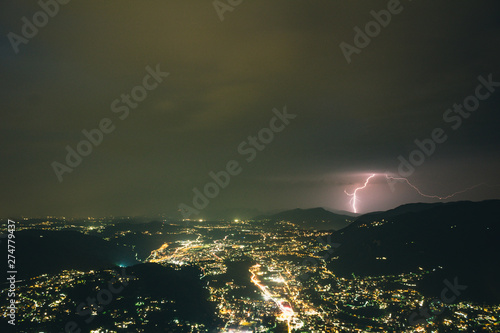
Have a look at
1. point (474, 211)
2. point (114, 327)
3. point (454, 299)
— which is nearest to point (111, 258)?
point (114, 327)

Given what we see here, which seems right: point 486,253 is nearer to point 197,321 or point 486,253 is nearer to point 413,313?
point 413,313
